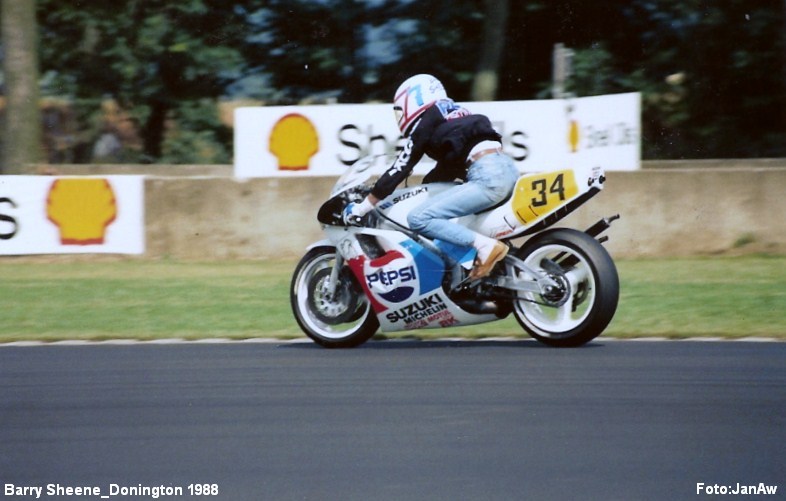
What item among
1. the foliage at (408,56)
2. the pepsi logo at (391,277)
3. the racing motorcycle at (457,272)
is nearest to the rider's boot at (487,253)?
the racing motorcycle at (457,272)

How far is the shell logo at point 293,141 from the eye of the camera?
18094mm

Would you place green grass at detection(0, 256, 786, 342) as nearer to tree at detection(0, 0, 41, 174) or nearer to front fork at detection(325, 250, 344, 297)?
front fork at detection(325, 250, 344, 297)

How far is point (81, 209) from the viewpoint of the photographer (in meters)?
16.2

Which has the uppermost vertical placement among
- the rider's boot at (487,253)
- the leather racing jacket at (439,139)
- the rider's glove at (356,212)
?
the leather racing jacket at (439,139)

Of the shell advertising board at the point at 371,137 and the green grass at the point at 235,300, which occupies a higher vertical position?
the shell advertising board at the point at 371,137

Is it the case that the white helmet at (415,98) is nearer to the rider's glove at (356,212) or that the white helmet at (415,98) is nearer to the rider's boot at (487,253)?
the rider's glove at (356,212)

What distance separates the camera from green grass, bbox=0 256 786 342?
1032 centimetres

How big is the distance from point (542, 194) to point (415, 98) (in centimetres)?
104

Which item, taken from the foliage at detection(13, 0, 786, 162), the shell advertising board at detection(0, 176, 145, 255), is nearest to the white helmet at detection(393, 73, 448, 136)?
the shell advertising board at detection(0, 176, 145, 255)

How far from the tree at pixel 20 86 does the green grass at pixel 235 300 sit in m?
5.02

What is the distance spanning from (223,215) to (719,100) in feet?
44.3

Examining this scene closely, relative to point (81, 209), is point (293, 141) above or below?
above

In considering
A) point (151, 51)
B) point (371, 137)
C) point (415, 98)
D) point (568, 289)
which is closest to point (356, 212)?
point (415, 98)

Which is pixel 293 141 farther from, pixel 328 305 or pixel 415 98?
pixel 415 98
